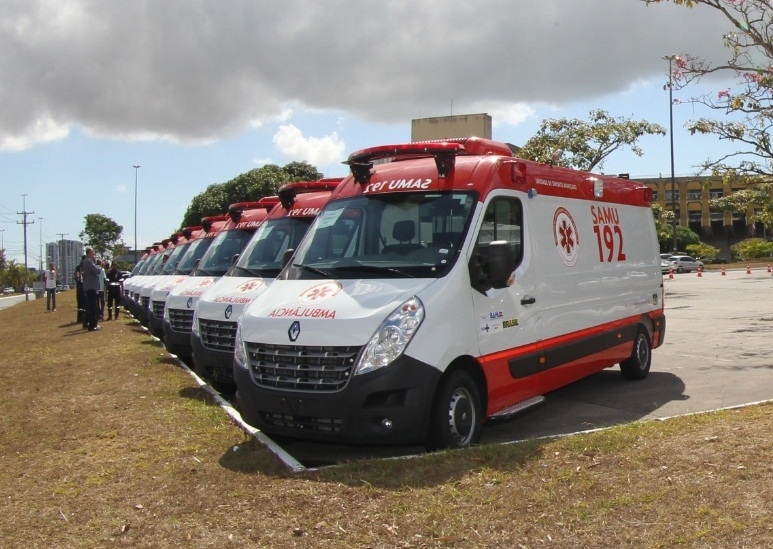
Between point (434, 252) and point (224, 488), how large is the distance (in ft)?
7.83

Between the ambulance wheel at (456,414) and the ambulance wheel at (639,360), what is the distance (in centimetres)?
423

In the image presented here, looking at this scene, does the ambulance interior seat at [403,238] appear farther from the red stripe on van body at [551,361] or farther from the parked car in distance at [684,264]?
the parked car in distance at [684,264]

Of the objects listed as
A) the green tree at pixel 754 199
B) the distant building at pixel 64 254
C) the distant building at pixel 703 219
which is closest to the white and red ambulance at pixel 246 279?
the green tree at pixel 754 199

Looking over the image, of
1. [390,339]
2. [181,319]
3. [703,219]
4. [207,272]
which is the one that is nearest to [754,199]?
[207,272]

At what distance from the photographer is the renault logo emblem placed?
5.82 m

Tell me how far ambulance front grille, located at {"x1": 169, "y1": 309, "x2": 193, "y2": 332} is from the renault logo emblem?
497 cm

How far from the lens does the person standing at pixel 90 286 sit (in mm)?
18078

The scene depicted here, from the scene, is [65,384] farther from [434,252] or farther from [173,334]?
[434,252]

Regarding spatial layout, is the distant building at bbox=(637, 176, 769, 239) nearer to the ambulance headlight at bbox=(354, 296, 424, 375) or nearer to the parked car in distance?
the parked car in distance

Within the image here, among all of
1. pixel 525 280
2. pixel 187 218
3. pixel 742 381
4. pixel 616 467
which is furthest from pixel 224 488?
pixel 187 218

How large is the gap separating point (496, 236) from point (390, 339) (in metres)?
1.65

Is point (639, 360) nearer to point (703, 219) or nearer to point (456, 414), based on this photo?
point (456, 414)

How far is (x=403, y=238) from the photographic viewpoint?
6512 millimetres

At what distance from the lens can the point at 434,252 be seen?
20.5 feet
